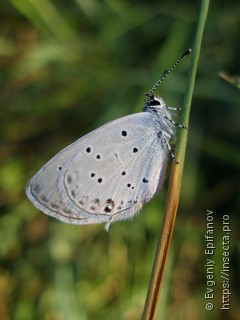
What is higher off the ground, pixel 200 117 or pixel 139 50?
pixel 139 50

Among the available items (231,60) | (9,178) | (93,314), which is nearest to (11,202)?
(9,178)

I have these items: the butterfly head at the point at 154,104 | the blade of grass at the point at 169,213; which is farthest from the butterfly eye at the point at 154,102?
the blade of grass at the point at 169,213

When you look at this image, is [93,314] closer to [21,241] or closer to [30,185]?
[21,241]

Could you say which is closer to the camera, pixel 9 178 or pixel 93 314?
pixel 93 314

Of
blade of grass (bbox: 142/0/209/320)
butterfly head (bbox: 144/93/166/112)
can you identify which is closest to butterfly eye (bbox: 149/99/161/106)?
butterfly head (bbox: 144/93/166/112)

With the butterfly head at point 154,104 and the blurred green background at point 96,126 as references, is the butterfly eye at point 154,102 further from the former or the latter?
the blurred green background at point 96,126


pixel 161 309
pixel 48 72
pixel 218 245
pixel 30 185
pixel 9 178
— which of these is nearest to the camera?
pixel 30 185

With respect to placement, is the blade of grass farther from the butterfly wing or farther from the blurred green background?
the blurred green background

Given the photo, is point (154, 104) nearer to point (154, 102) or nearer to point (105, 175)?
point (154, 102)

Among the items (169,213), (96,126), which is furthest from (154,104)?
(96,126)

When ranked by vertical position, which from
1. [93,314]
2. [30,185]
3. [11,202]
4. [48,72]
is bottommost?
[93,314]
